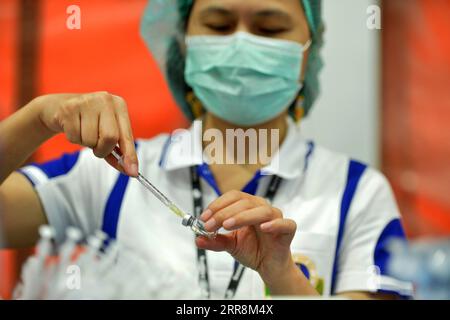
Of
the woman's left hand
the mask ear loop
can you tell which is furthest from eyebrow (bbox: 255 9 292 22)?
the woman's left hand

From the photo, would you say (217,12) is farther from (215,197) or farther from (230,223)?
(230,223)

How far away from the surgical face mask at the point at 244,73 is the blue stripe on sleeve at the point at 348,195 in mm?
146

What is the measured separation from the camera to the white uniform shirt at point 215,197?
77cm

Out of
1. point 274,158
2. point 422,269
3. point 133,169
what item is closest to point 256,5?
point 274,158

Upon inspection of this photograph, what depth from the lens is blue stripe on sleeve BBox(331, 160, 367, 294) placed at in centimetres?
80

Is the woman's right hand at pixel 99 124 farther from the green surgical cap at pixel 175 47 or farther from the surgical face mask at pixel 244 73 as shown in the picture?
the green surgical cap at pixel 175 47

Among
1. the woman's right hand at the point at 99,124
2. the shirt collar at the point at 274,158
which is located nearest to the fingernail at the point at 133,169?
the woman's right hand at the point at 99,124

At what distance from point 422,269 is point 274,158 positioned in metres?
0.35

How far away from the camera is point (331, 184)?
2.78ft
